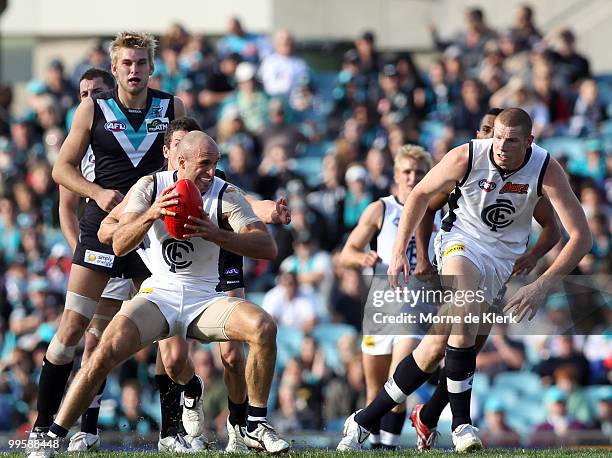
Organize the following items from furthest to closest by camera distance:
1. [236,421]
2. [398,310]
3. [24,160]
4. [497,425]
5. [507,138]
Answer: [24,160], [497,425], [398,310], [236,421], [507,138]

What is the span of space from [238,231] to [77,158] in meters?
1.75

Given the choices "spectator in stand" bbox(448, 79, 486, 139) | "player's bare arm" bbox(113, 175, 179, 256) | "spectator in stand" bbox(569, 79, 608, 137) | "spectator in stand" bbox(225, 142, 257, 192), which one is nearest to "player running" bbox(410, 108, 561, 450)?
"player's bare arm" bbox(113, 175, 179, 256)

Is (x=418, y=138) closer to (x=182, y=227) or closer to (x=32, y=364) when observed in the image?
(x=32, y=364)

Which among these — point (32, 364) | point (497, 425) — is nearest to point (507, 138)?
point (497, 425)

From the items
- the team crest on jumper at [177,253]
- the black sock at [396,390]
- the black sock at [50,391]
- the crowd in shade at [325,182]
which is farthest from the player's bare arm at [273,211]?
the crowd in shade at [325,182]

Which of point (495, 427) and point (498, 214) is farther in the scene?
point (495, 427)

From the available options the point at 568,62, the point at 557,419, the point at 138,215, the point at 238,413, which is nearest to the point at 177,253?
the point at 138,215

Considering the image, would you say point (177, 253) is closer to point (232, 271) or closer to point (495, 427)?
point (232, 271)

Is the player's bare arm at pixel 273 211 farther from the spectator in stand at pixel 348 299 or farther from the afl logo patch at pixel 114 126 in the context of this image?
the spectator in stand at pixel 348 299

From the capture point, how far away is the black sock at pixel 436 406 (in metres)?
9.62

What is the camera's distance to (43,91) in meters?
19.1

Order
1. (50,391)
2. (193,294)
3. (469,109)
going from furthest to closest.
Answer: (469,109) < (50,391) < (193,294)

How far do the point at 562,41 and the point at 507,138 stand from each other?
1103cm

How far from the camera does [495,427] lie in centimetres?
1389
